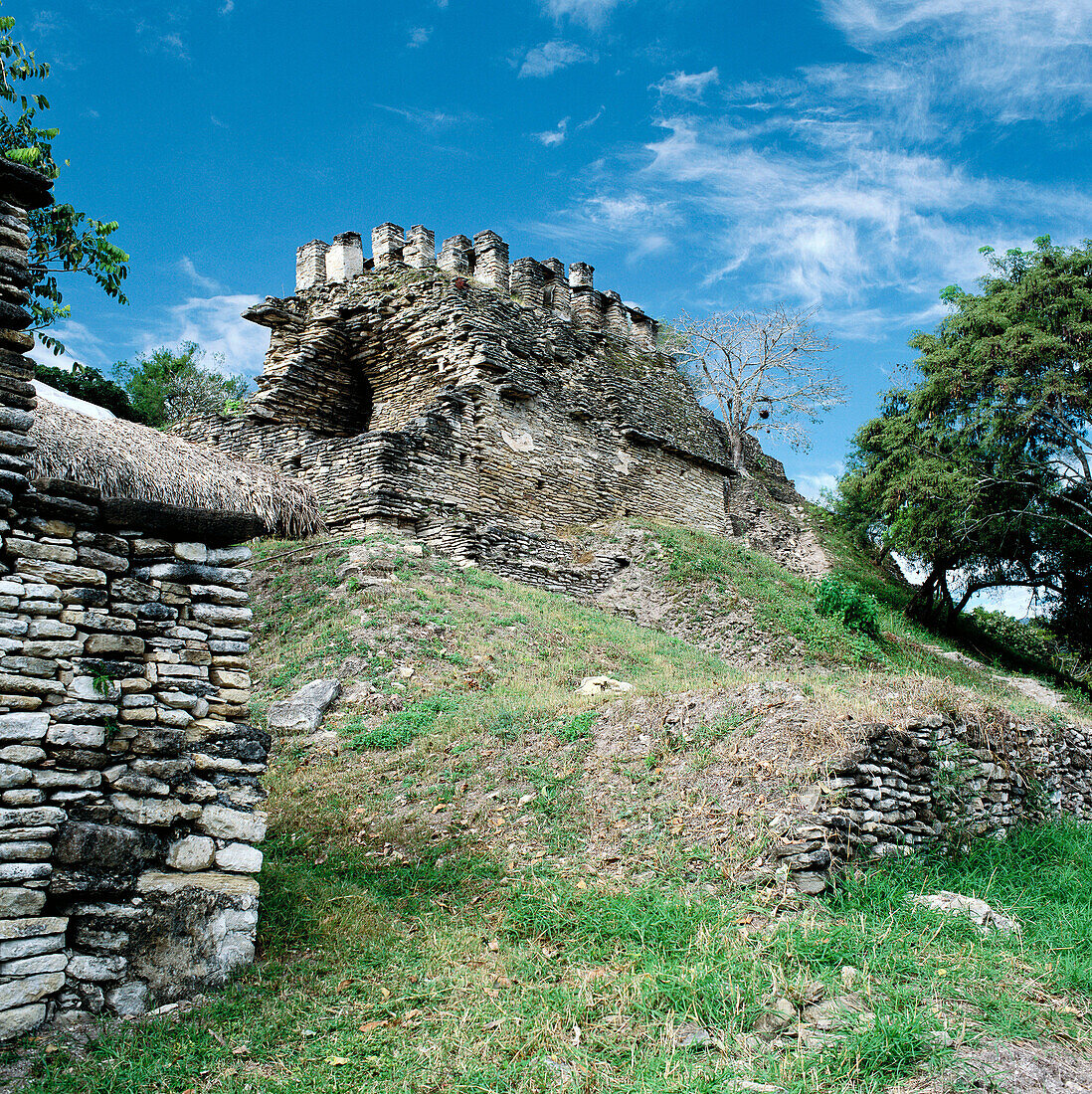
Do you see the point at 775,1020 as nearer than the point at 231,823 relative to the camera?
Yes

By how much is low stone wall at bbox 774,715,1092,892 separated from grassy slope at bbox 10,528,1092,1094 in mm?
230

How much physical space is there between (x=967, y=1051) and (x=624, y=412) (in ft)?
55.9

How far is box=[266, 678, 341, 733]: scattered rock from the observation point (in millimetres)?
8094

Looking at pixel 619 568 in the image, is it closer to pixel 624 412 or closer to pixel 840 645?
pixel 840 645

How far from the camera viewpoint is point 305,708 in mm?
8305

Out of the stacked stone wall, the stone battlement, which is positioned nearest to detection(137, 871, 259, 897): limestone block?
the stacked stone wall

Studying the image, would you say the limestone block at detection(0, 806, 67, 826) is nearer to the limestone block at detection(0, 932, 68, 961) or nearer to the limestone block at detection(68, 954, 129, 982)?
the limestone block at detection(0, 932, 68, 961)

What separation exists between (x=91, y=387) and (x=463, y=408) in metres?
13.1

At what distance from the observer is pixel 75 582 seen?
429 centimetres

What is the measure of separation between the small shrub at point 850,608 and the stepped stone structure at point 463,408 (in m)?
5.03

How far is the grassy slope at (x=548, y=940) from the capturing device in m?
3.63

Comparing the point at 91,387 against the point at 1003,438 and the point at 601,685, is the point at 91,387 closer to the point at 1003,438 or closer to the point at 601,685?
the point at 601,685

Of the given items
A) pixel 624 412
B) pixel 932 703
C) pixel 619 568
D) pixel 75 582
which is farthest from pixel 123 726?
pixel 624 412

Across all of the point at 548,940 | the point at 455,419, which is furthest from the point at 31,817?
the point at 455,419
